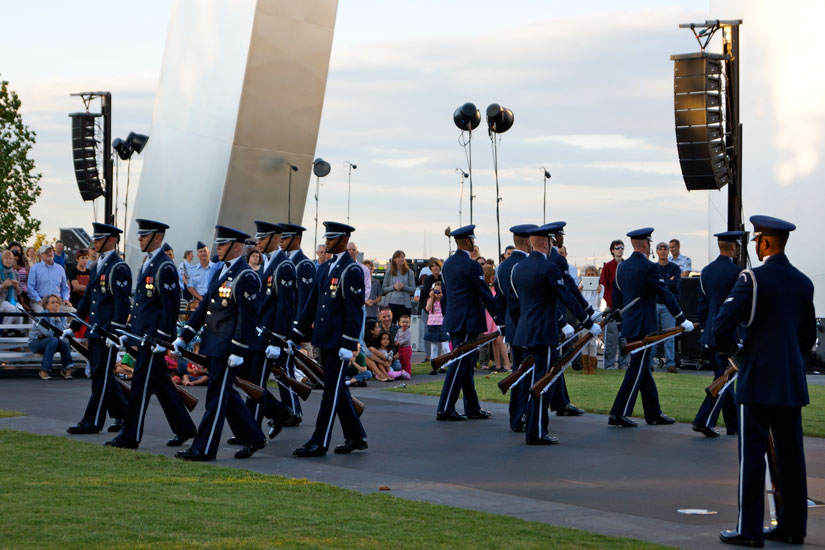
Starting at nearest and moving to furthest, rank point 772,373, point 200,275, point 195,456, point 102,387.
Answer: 1. point 772,373
2. point 195,456
3. point 102,387
4. point 200,275

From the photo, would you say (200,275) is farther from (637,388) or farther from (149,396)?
(637,388)

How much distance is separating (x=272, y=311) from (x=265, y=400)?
36.1 inches

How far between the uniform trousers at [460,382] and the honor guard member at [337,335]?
279 centimetres

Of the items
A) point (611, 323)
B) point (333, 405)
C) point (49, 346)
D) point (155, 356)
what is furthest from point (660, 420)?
point (49, 346)

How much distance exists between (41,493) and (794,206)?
1623 cm

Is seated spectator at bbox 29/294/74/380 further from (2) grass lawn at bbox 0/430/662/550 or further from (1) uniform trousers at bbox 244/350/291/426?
(2) grass lawn at bbox 0/430/662/550

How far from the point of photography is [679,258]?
71.3 ft

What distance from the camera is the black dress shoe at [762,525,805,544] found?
6926 mm

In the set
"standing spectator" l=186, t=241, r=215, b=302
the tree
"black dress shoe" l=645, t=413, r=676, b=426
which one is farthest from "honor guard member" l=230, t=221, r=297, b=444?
the tree

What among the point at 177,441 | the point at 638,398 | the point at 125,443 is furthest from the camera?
the point at 638,398

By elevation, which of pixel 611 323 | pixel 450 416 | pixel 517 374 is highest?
pixel 611 323

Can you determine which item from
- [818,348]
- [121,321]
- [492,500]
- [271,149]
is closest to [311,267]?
[121,321]

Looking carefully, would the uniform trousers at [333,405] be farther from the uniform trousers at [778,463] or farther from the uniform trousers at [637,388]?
the uniform trousers at [778,463]

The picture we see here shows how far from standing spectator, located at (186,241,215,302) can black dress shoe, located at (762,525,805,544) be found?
13712 millimetres
